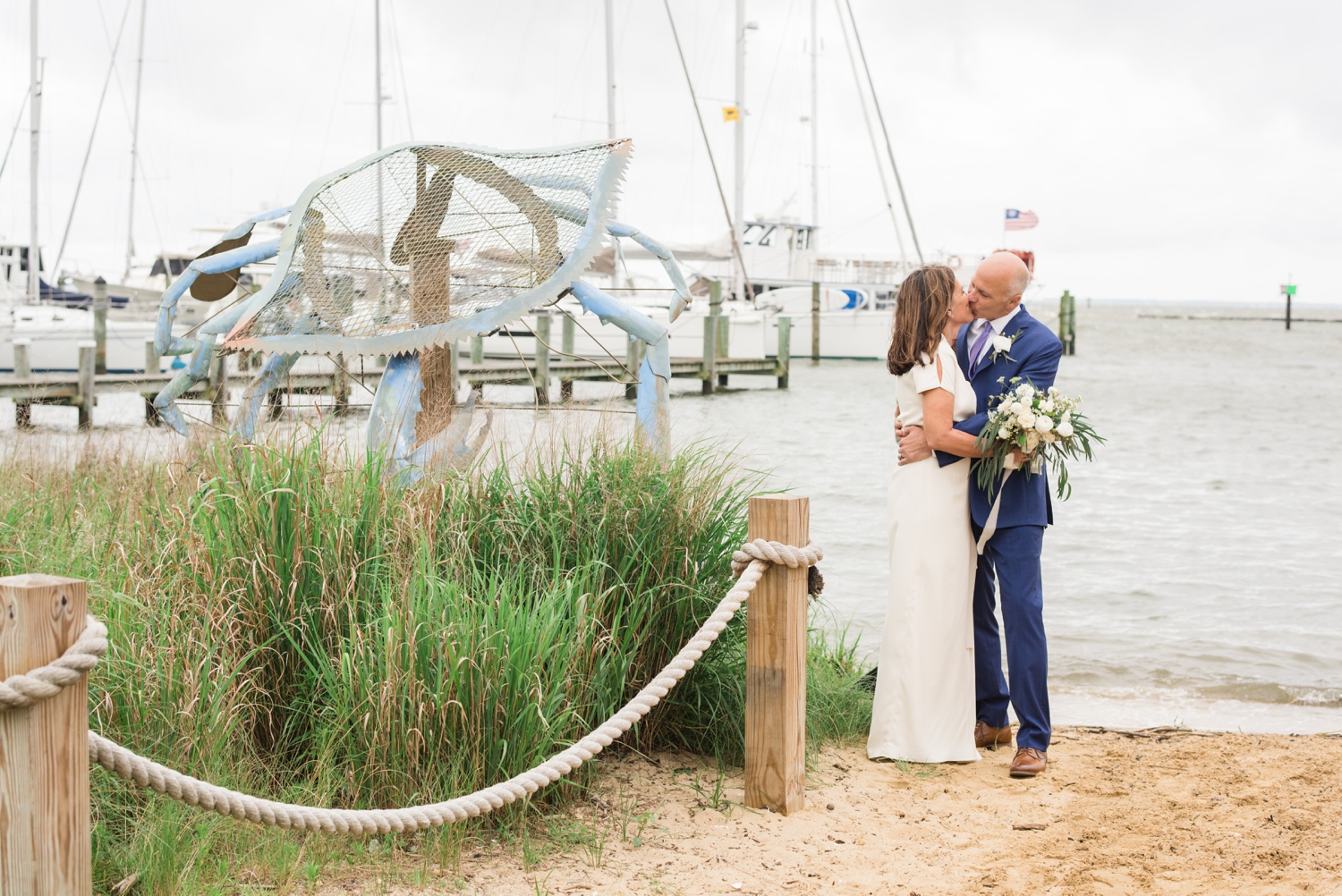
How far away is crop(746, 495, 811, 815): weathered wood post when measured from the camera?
3615 millimetres

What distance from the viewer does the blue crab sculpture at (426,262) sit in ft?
16.7

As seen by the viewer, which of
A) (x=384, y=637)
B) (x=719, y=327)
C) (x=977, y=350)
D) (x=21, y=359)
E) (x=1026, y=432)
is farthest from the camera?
(x=719, y=327)

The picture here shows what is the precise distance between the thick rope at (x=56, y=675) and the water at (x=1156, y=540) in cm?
282

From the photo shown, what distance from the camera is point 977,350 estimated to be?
181 inches

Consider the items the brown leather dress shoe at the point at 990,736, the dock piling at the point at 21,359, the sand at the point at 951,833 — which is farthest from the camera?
the dock piling at the point at 21,359

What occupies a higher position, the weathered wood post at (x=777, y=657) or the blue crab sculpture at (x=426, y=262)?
the blue crab sculpture at (x=426, y=262)

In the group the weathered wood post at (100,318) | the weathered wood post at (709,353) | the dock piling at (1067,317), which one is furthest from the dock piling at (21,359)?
the dock piling at (1067,317)

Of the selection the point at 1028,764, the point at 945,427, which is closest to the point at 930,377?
the point at 945,427

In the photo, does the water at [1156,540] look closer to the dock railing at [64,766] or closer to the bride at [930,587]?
the bride at [930,587]

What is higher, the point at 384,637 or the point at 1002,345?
the point at 1002,345

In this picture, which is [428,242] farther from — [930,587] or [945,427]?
[930,587]

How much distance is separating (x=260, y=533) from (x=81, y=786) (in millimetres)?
1566

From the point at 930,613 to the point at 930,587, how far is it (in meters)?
0.10

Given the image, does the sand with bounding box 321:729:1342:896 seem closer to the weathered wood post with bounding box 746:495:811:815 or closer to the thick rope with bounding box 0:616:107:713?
the weathered wood post with bounding box 746:495:811:815
